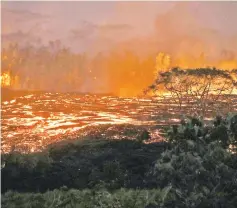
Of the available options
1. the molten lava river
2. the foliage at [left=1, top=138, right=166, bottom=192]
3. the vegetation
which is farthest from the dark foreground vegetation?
the vegetation

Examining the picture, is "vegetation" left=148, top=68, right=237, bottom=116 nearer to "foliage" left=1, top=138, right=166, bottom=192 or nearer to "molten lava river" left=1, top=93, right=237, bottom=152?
"foliage" left=1, top=138, right=166, bottom=192

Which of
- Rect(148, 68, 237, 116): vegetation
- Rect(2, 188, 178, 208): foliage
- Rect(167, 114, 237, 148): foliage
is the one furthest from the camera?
Rect(148, 68, 237, 116): vegetation

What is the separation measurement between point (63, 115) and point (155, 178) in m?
76.1

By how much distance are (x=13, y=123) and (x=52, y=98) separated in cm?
4901

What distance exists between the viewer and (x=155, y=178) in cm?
2909

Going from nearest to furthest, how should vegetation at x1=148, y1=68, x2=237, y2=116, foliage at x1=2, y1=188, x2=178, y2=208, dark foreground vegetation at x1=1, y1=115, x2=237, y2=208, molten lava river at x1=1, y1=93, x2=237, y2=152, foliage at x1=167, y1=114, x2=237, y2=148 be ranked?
dark foreground vegetation at x1=1, y1=115, x2=237, y2=208
foliage at x1=2, y1=188, x2=178, y2=208
foliage at x1=167, y1=114, x2=237, y2=148
vegetation at x1=148, y1=68, x2=237, y2=116
molten lava river at x1=1, y1=93, x2=237, y2=152

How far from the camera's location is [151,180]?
2936 centimetres

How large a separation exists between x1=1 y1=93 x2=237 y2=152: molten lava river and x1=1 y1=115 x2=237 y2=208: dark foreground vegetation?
19161 millimetres

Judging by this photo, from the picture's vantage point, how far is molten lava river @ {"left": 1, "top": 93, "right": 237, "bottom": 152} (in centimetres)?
6738

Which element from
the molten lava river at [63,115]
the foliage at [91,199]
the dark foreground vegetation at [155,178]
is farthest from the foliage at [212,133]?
the molten lava river at [63,115]

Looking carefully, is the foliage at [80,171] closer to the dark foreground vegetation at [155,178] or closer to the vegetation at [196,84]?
the dark foreground vegetation at [155,178]

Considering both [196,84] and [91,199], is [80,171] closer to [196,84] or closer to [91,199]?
[91,199]

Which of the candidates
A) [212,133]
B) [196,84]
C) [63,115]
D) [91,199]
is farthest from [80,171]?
[63,115]

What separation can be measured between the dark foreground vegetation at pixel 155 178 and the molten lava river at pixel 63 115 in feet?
62.9
